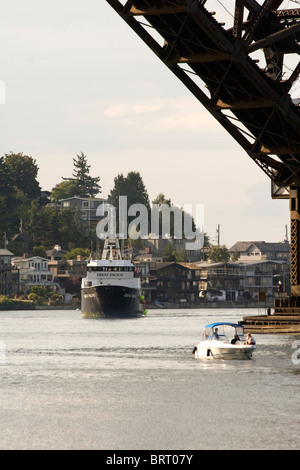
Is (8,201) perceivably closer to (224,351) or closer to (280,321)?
(280,321)

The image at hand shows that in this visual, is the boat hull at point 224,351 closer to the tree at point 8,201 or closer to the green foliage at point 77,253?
the green foliage at point 77,253

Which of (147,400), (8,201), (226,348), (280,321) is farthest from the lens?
(8,201)

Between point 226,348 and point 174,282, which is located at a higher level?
point 174,282

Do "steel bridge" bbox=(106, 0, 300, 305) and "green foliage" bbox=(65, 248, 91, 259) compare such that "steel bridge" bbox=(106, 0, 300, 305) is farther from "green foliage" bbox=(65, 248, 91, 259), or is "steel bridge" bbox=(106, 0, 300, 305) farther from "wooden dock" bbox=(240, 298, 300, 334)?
"green foliage" bbox=(65, 248, 91, 259)

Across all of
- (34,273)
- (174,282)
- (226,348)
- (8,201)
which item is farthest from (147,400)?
(8,201)

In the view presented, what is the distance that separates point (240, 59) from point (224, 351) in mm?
13911

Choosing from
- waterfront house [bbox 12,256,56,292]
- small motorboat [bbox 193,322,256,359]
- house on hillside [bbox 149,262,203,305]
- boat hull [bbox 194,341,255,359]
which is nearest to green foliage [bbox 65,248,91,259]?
waterfront house [bbox 12,256,56,292]

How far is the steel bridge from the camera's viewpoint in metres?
43.7

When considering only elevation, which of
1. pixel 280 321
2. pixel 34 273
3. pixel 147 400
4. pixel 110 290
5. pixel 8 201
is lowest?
pixel 147 400

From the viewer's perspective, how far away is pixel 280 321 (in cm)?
5625

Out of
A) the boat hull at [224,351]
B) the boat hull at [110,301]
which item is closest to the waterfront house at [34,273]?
the boat hull at [110,301]

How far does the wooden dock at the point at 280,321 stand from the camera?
180 ft

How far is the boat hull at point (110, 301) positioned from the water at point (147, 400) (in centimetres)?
4950

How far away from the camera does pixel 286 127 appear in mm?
50000
